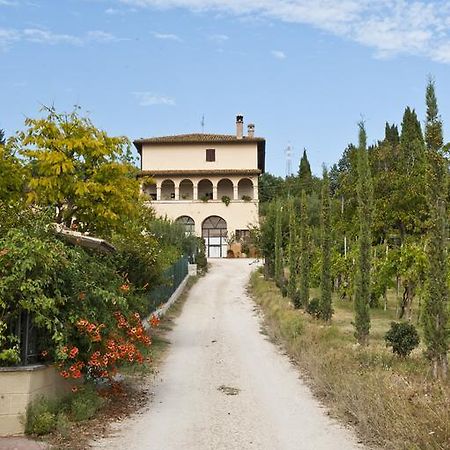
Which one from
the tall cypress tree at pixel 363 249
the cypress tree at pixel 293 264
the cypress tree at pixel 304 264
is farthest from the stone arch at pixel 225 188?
the tall cypress tree at pixel 363 249

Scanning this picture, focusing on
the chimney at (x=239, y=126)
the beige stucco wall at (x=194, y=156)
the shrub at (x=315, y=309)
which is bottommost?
the shrub at (x=315, y=309)

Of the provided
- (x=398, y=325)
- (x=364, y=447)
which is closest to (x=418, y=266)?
(x=398, y=325)

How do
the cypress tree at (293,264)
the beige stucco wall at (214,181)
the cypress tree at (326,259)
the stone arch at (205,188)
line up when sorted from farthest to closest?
1. the stone arch at (205,188)
2. the beige stucco wall at (214,181)
3. the cypress tree at (293,264)
4. the cypress tree at (326,259)

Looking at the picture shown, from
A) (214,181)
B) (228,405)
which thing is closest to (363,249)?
(228,405)

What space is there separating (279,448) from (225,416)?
1859mm

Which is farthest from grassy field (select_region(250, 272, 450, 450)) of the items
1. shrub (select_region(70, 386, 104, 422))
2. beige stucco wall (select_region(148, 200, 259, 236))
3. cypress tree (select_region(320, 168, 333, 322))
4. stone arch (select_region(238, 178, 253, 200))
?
stone arch (select_region(238, 178, 253, 200))

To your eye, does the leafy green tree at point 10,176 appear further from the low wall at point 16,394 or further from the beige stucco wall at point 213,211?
the beige stucco wall at point 213,211

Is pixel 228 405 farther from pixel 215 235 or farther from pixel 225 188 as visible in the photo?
pixel 225 188

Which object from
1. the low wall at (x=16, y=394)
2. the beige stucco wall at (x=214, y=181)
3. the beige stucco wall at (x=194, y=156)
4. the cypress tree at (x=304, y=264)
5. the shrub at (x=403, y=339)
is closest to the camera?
the low wall at (x=16, y=394)

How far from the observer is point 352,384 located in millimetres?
9336

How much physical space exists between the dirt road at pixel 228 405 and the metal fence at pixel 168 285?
247 cm

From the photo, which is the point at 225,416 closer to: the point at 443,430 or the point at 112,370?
the point at 112,370

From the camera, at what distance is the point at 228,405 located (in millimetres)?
10102

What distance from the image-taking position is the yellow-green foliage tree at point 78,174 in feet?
43.7
